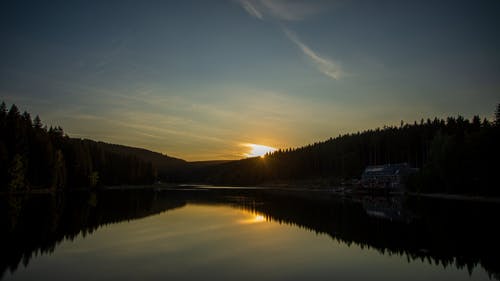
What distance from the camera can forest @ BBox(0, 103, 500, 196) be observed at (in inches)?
2292

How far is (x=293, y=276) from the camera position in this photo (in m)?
15.0

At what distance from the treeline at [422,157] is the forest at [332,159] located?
0.14m

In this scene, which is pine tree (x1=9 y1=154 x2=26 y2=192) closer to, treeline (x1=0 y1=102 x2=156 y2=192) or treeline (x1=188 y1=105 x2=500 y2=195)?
treeline (x1=0 y1=102 x2=156 y2=192)

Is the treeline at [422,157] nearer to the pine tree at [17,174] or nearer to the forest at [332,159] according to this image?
the forest at [332,159]

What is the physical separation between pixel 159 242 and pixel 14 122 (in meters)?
53.6

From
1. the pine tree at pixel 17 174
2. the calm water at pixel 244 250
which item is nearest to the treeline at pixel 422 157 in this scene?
the calm water at pixel 244 250

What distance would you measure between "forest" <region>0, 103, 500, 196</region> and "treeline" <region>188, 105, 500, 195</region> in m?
0.14

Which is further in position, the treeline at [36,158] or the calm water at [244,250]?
the treeline at [36,158]

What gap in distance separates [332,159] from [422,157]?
123 ft

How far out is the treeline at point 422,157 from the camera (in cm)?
5634

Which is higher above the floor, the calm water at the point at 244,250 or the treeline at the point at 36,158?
the treeline at the point at 36,158

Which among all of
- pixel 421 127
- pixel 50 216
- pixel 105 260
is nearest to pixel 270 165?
pixel 421 127

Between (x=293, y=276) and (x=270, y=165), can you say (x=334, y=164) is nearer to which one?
(x=270, y=165)

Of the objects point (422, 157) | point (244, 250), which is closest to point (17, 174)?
point (244, 250)
